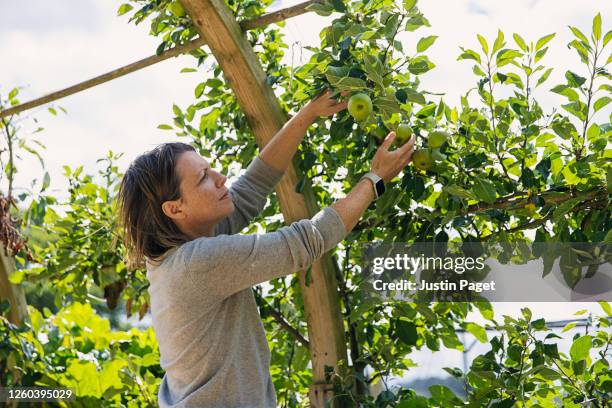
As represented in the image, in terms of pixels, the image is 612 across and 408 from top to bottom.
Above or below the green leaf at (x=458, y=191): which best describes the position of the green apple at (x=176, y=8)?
above

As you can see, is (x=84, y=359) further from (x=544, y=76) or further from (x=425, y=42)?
(x=544, y=76)

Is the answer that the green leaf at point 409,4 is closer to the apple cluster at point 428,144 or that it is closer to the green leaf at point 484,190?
the apple cluster at point 428,144

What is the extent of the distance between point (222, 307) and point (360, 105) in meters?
0.49

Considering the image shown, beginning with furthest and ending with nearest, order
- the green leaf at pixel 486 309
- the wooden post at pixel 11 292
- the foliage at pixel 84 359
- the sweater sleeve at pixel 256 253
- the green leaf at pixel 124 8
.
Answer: the wooden post at pixel 11 292 → the foliage at pixel 84 359 → the green leaf at pixel 124 8 → the green leaf at pixel 486 309 → the sweater sleeve at pixel 256 253

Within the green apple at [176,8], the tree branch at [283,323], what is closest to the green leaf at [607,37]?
the green apple at [176,8]

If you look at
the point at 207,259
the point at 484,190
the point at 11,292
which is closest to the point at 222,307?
the point at 207,259

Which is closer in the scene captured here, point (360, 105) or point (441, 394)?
point (360, 105)

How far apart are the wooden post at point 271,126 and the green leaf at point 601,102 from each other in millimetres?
764

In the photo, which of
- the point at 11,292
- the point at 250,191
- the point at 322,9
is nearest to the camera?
the point at 322,9

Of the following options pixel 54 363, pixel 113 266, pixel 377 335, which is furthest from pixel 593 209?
pixel 54 363

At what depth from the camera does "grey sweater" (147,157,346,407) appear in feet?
4.75

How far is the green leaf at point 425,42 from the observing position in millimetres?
1726

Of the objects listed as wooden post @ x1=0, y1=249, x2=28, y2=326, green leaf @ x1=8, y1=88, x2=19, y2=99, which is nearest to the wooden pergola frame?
green leaf @ x1=8, y1=88, x2=19, y2=99

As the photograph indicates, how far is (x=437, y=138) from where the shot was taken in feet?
5.47
